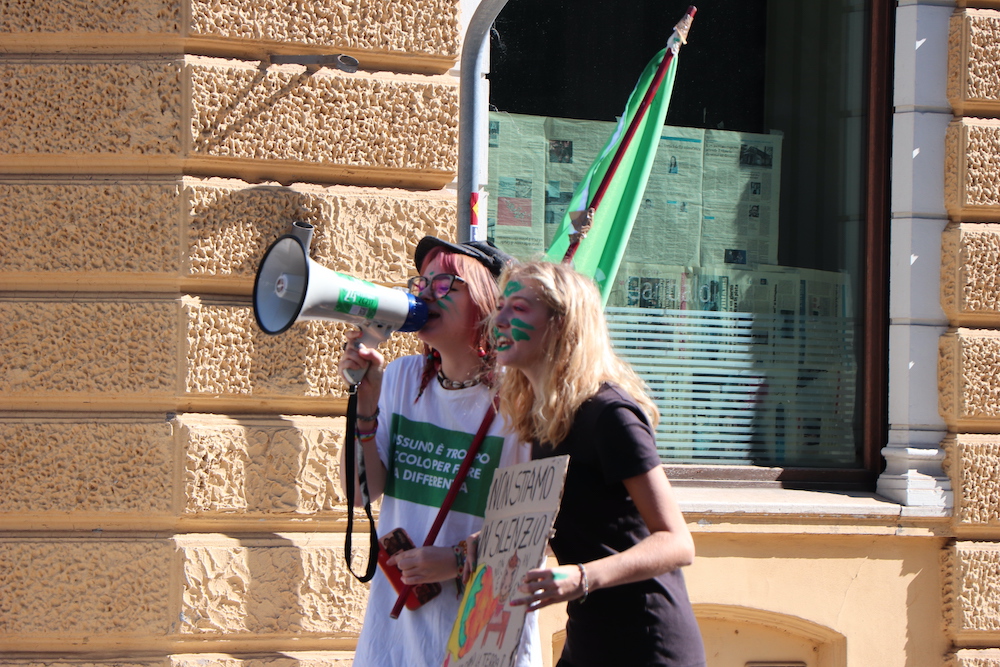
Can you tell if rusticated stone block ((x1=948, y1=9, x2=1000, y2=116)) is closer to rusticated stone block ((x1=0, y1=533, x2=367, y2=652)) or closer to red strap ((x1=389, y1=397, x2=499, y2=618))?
red strap ((x1=389, y1=397, x2=499, y2=618))

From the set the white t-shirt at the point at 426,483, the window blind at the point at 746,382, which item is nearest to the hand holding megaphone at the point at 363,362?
the white t-shirt at the point at 426,483

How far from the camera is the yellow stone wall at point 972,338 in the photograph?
13.7 feet

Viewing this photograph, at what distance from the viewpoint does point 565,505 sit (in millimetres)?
2086

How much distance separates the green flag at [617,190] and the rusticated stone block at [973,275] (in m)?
1.43

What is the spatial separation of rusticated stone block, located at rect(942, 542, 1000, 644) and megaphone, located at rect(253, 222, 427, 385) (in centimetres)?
291

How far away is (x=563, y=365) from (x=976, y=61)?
3.18m

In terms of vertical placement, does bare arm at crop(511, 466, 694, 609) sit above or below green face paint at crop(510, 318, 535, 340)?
below

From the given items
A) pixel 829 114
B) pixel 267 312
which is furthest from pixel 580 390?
pixel 829 114

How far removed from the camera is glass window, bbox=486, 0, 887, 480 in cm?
441

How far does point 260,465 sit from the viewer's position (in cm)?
344

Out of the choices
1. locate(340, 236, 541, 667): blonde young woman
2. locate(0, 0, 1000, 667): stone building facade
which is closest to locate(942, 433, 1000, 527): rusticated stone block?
locate(0, 0, 1000, 667): stone building facade

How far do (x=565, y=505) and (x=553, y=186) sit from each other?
2533 millimetres

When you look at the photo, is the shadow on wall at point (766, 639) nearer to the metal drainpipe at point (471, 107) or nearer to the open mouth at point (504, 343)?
the metal drainpipe at point (471, 107)

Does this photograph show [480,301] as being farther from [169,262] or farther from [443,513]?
[169,262]
